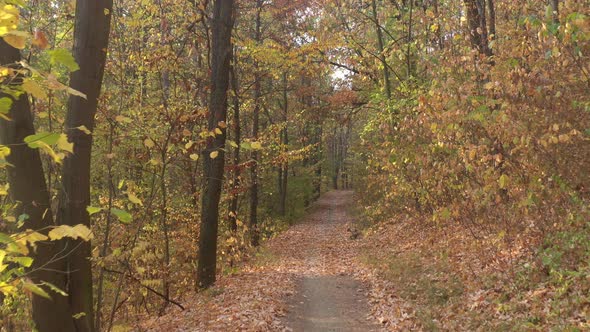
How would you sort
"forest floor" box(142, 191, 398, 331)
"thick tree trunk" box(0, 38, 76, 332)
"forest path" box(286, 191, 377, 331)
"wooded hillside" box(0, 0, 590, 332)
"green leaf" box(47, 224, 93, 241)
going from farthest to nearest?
1. "forest path" box(286, 191, 377, 331)
2. "forest floor" box(142, 191, 398, 331)
3. "wooded hillside" box(0, 0, 590, 332)
4. "thick tree trunk" box(0, 38, 76, 332)
5. "green leaf" box(47, 224, 93, 241)

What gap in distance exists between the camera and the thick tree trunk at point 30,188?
3867mm

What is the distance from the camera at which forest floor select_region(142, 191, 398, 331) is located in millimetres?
8156

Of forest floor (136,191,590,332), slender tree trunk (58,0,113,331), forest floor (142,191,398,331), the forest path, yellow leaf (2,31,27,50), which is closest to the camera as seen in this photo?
yellow leaf (2,31,27,50)

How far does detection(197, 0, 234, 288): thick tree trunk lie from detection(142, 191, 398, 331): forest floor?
74cm

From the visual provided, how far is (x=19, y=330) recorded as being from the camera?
9.05 metres

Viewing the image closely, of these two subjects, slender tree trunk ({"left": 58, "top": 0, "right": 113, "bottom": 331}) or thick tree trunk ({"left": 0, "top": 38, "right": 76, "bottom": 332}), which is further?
slender tree trunk ({"left": 58, "top": 0, "right": 113, "bottom": 331})

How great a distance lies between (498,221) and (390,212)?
11.9m

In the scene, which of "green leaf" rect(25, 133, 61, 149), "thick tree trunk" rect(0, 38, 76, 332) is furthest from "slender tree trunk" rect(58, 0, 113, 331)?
"green leaf" rect(25, 133, 61, 149)

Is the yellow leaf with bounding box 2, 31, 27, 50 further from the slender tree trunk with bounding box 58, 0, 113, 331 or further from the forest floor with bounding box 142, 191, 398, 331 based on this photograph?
the forest floor with bounding box 142, 191, 398, 331

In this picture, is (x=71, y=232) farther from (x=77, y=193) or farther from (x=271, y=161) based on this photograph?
(x=271, y=161)

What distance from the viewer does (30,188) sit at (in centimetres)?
399

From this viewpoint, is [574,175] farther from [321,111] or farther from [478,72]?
[321,111]

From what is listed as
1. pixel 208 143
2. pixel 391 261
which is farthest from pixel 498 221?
pixel 208 143

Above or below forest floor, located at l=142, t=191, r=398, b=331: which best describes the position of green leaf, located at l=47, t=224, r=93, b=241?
above
